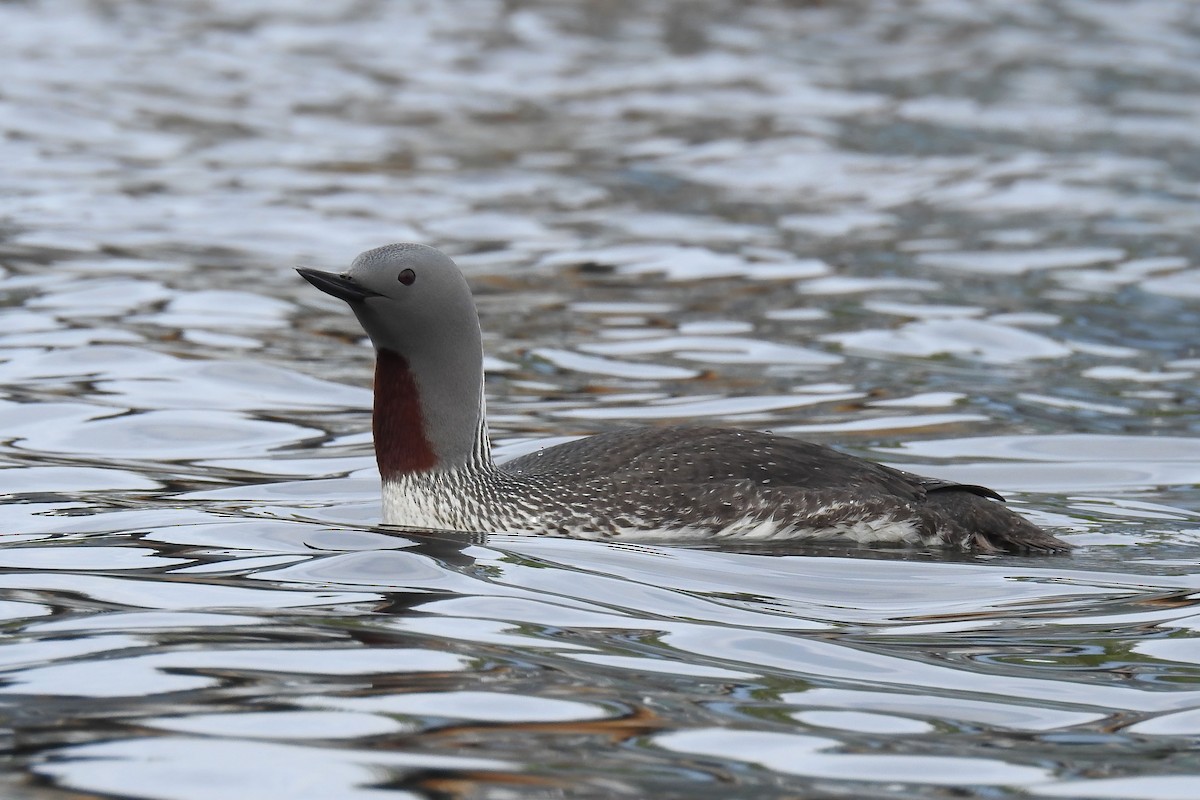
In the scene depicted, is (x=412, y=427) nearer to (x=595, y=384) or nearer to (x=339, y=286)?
(x=339, y=286)

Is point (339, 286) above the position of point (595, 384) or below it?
above

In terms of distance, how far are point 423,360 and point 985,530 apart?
2175mm

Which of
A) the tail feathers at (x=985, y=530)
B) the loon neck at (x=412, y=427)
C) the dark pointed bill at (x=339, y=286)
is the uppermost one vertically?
the dark pointed bill at (x=339, y=286)

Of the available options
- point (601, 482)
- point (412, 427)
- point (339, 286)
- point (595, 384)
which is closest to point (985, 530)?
point (601, 482)

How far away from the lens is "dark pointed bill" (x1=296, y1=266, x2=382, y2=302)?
270 inches

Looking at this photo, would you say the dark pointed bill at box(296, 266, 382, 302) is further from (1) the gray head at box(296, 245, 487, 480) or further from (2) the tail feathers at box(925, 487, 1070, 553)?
(2) the tail feathers at box(925, 487, 1070, 553)

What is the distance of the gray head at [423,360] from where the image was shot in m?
7.16

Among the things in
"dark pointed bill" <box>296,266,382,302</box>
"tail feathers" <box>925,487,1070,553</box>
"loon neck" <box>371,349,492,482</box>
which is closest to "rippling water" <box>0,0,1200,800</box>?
"tail feathers" <box>925,487,1070,553</box>

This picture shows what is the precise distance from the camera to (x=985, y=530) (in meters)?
7.32

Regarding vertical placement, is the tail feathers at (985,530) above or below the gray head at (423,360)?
below

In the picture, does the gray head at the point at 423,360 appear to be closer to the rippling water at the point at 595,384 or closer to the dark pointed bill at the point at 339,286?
the dark pointed bill at the point at 339,286

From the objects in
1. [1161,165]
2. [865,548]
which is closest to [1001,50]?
[1161,165]

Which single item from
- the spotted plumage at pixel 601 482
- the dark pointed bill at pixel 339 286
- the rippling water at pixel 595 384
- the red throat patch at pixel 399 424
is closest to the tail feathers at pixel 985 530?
the spotted plumage at pixel 601 482

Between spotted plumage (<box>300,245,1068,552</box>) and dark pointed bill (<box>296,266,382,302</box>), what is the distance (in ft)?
0.21
